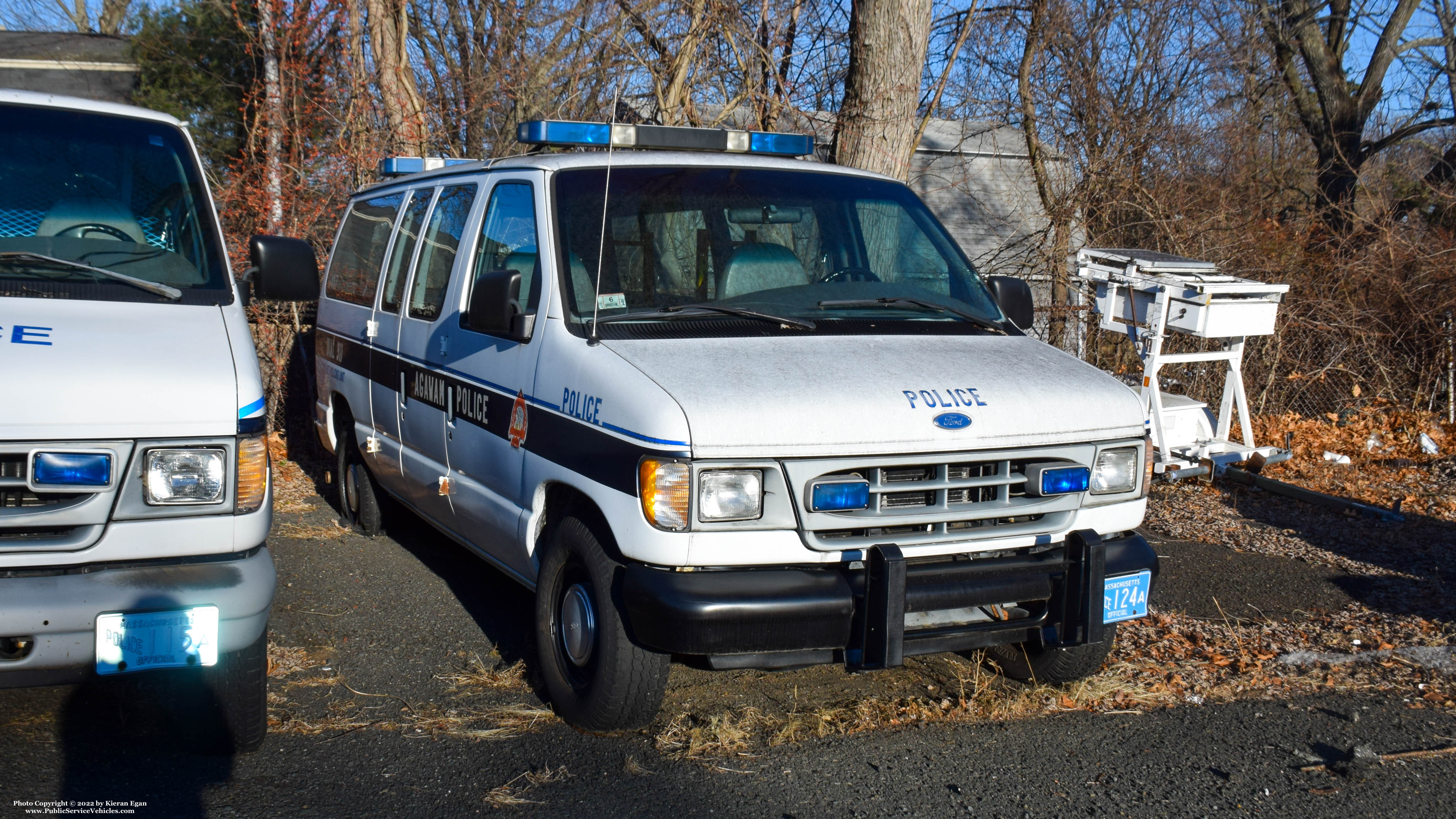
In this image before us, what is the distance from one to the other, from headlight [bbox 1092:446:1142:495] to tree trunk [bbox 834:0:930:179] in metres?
4.97

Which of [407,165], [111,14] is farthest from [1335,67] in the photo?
[111,14]

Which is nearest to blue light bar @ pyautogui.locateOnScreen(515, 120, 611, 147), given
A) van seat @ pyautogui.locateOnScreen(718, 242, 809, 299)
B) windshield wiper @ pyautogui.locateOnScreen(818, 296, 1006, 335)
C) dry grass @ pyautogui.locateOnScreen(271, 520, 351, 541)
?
van seat @ pyautogui.locateOnScreen(718, 242, 809, 299)

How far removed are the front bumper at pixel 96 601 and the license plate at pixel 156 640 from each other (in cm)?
2

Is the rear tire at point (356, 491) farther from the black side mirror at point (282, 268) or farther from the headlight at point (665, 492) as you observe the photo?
the headlight at point (665, 492)

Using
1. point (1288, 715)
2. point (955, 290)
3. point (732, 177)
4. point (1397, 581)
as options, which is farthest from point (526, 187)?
point (1397, 581)

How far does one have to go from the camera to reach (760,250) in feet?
15.4

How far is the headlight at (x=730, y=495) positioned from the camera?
3596 millimetres

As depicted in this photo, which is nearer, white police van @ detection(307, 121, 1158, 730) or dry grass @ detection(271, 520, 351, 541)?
white police van @ detection(307, 121, 1158, 730)

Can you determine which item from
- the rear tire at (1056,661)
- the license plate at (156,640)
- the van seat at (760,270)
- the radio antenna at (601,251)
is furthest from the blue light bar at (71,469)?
the rear tire at (1056,661)

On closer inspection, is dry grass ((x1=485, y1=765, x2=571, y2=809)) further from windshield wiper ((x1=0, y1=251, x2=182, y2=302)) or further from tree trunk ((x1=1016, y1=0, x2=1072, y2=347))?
tree trunk ((x1=1016, y1=0, x2=1072, y2=347))

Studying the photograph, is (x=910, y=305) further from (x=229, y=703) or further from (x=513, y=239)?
(x=229, y=703)

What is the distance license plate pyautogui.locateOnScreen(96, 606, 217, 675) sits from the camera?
3273 millimetres

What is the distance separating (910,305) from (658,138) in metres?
1.45

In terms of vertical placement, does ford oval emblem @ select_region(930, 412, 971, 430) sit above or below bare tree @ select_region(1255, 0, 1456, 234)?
below
